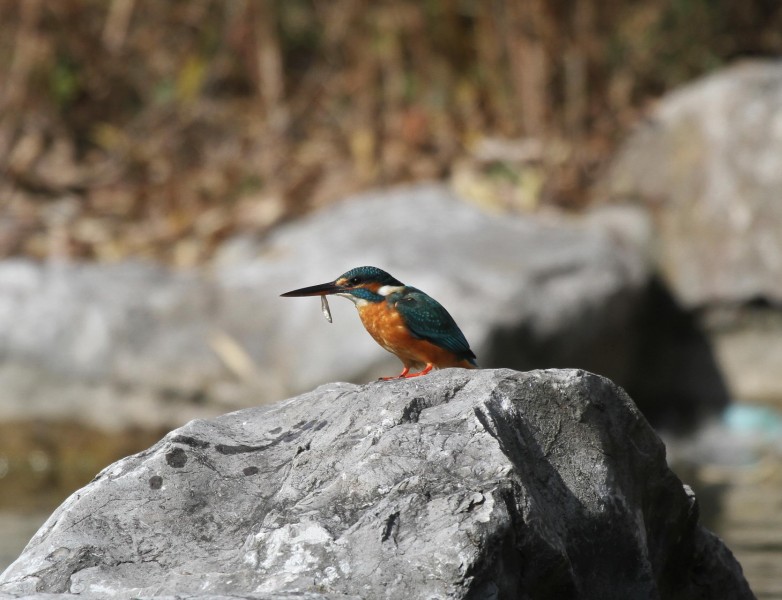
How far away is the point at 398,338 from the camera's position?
12.6ft

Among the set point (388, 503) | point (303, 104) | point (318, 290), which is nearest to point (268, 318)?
point (303, 104)

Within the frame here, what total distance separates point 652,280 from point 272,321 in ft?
8.50

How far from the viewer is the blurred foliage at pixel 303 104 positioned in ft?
30.3

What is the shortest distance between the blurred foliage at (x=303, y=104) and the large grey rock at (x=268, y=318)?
0.97 meters

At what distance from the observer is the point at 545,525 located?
2.83 metres

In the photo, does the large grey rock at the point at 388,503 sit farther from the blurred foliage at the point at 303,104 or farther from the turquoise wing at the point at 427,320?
the blurred foliage at the point at 303,104

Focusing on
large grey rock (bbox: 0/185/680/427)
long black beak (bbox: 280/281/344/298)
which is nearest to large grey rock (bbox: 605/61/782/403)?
large grey rock (bbox: 0/185/680/427)

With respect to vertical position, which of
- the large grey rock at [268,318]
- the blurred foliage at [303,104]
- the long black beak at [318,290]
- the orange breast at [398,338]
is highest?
the blurred foliage at [303,104]

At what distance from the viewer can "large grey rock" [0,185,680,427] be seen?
25.0ft

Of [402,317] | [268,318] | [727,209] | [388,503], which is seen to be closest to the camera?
[388,503]

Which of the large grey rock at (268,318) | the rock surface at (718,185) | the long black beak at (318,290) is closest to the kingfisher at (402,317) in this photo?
the long black beak at (318,290)

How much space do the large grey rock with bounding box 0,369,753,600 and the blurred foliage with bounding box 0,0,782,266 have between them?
19.7 ft

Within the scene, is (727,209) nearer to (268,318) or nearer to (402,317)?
(268,318)

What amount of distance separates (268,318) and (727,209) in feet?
10.4
